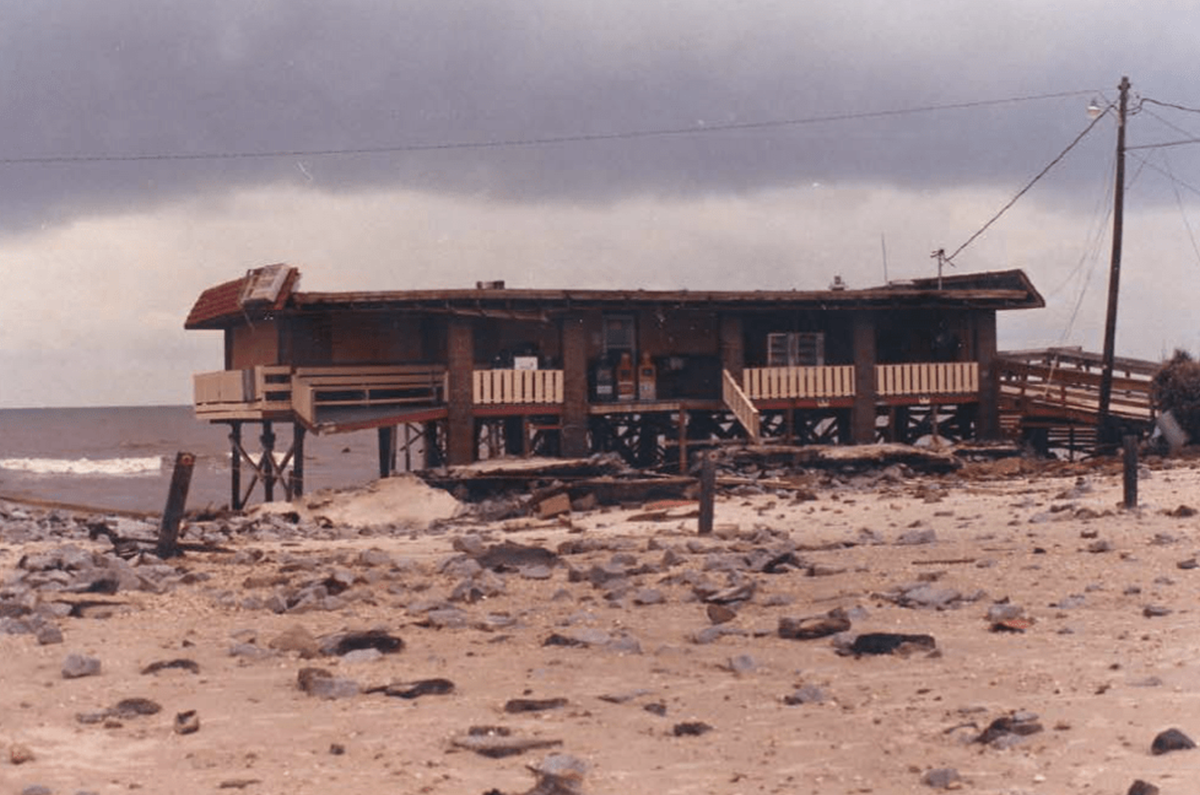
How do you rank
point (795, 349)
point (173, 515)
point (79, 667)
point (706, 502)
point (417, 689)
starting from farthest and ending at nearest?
1. point (795, 349)
2. point (706, 502)
3. point (173, 515)
4. point (79, 667)
5. point (417, 689)

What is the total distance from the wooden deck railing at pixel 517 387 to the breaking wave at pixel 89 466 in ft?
170

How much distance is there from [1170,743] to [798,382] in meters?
28.5

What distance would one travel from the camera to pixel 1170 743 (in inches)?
306

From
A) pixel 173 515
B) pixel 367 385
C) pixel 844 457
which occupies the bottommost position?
pixel 844 457

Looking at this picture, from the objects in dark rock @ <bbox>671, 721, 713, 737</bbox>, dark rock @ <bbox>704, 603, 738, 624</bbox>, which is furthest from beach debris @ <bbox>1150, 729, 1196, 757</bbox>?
dark rock @ <bbox>704, 603, 738, 624</bbox>

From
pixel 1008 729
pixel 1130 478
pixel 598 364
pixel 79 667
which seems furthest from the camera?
pixel 598 364

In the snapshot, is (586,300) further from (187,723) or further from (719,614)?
(187,723)

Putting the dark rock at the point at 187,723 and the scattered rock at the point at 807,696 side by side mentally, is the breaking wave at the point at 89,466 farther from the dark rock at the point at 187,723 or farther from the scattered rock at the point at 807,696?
the scattered rock at the point at 807,696

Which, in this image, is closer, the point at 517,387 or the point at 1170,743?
the point at 1170,743

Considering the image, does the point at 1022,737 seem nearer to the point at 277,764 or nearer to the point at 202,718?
the point at 277,764

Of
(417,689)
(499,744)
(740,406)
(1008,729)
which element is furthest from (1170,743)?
(740,406)

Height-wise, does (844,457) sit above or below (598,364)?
below

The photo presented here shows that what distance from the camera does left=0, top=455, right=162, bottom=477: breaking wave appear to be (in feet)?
270

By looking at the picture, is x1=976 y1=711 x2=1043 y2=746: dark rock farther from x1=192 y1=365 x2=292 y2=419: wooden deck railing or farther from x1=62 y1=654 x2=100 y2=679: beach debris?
x1=192 y1=365 x2=292 y2=419: wooden deck railing
